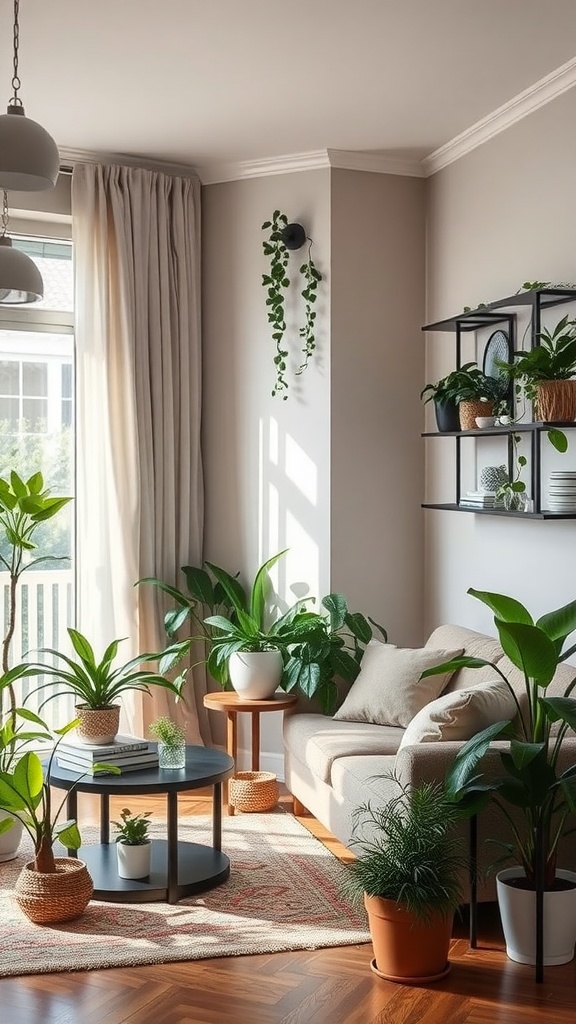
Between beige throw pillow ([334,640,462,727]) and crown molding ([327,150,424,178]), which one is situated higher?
crown molding ([327,150,424,178])

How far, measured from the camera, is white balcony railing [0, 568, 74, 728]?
524 cm

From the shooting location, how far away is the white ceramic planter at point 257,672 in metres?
4.58

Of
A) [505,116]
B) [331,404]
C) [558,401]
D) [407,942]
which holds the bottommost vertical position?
[407,942]

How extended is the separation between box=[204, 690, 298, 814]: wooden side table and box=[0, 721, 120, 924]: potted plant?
46.5 inches

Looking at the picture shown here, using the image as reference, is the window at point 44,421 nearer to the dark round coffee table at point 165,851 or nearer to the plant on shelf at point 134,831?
the dark round coffee table at point 165,851

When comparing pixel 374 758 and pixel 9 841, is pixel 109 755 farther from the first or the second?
pixel 374 758

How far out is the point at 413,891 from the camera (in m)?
2.90

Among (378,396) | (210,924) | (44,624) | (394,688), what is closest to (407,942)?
(210,924)

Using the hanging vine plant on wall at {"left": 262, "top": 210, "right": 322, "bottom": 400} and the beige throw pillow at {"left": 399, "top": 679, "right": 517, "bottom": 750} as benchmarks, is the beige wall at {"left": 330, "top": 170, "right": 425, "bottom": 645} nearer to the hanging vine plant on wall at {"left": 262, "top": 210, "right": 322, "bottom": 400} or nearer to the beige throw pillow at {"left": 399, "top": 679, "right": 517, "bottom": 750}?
the hanging vine plant on wall at {"left": 262, "top": 210, "right": 322, "bottom": 400}

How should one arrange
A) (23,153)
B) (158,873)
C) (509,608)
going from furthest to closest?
(158,873) → (509,608) → (23,153)

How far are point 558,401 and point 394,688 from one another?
1.28 m

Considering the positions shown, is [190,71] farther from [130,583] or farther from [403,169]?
[130,583]

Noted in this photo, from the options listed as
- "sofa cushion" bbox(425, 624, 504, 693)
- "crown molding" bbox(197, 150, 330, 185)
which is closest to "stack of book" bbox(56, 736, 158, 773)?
"sofa cushion" bbox(425, 624, 504, 693)

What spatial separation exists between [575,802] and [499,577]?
5.52ft
